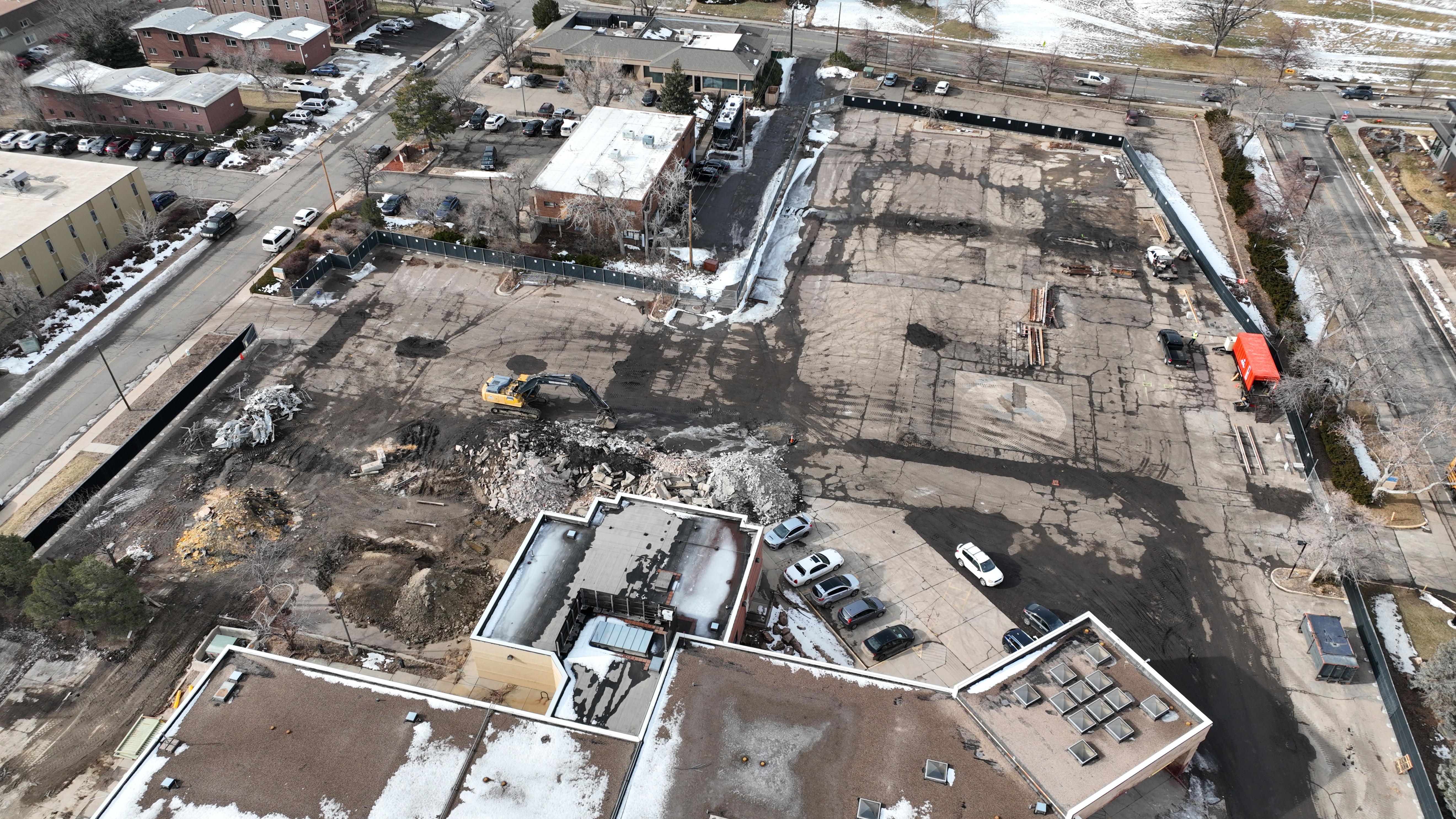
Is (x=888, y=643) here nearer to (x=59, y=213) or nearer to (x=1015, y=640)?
(x=1015, y=640)

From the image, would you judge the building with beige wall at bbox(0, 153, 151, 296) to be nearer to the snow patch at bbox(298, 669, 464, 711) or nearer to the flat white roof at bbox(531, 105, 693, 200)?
the flat white roof at bbox(531, 105, 693, 200)

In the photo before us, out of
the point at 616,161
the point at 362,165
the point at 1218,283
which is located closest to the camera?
the point at 1218,283

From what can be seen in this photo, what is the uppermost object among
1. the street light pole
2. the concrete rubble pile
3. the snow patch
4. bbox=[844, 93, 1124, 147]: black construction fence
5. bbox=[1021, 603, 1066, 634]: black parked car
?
bbox=[844, 93, 1124, 147]: black construction fence

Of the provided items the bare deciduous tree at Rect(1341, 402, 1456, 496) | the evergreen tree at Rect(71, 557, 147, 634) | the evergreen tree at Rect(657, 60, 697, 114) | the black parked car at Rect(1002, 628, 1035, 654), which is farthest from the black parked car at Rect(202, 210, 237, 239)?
the bare deciduous tree at Rect(1341, 402, 1456, 496)

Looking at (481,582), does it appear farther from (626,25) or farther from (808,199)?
(626,25)

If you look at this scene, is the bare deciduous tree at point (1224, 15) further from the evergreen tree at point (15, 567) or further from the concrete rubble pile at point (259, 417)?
the evergreen tree at point (15, 567)

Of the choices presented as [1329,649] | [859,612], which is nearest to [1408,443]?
[1329,649]

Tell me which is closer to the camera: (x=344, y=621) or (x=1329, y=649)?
(x=1329, y=649)

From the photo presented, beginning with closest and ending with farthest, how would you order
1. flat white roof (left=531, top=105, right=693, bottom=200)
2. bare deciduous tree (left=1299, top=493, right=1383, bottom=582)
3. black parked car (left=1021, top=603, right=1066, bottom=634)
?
black parked car (left=1021, top=603, right=1066, bottom=634) → bare deciduous tree (left=1299, top=493, right=1383, bottom=582) → flat white roof (left=531, top=105, right=693, bottom=200)
